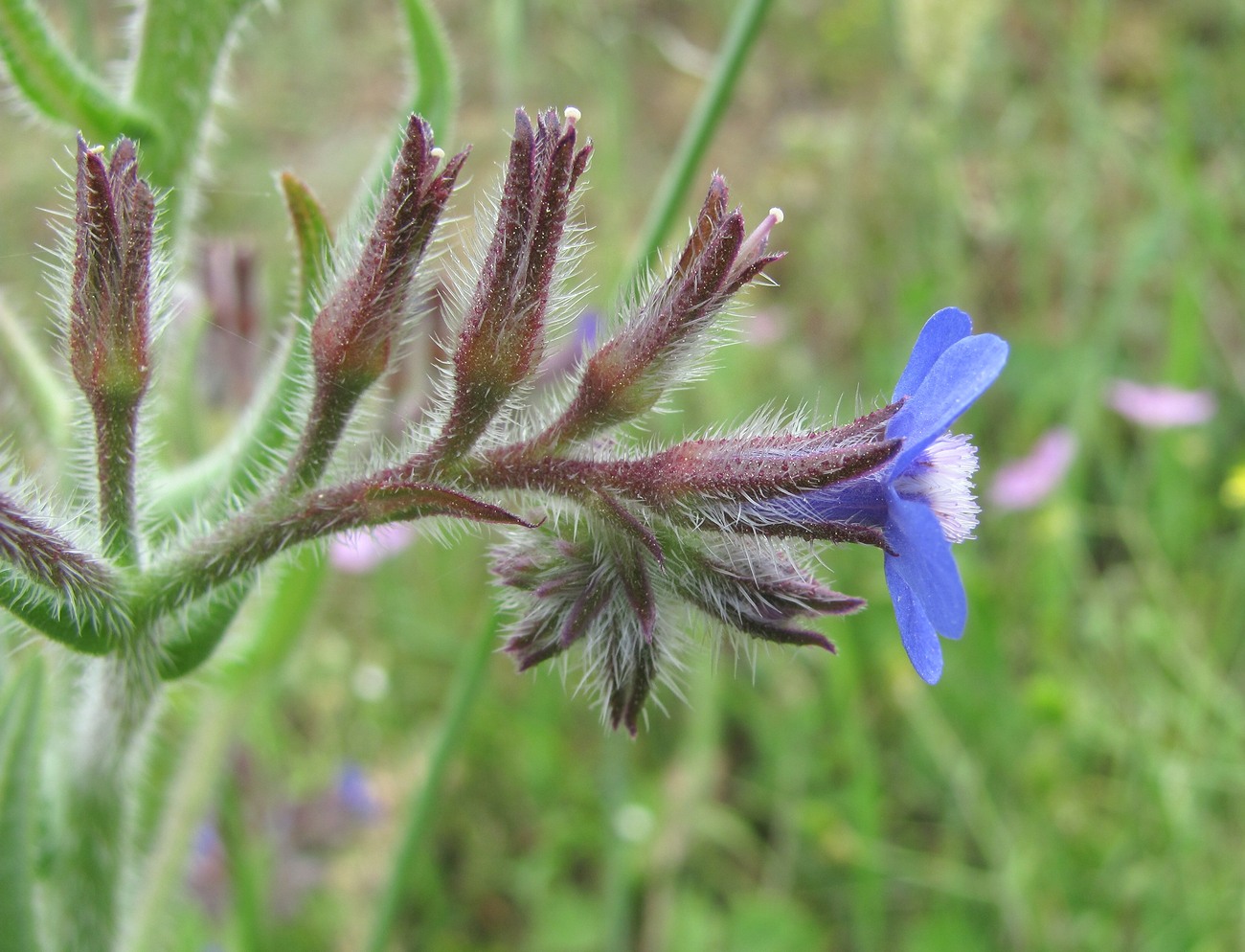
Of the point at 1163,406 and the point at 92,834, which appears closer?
the point at 92,834

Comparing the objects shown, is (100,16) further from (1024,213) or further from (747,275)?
(747,275)

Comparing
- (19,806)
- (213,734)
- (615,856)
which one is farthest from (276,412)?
(615,856)

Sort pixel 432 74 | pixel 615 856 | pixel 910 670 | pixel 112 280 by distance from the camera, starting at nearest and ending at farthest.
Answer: pixel 112 280 < pixel 432 74 < pixel 615 856 < pixel 910 670

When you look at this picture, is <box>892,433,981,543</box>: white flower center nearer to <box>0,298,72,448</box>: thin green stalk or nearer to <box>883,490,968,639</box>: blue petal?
<box>883,490,968,639</box>: blue petal

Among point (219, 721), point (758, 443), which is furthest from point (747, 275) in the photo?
point (219, 721)

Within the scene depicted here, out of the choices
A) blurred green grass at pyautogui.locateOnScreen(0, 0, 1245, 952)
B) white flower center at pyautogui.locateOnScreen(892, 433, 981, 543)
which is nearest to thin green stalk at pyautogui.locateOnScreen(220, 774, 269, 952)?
blurred green grass at pyautogui.locateOnScreen(0, 0, 1245, 952)

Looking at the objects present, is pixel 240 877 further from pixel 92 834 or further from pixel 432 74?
pixel 432 74
